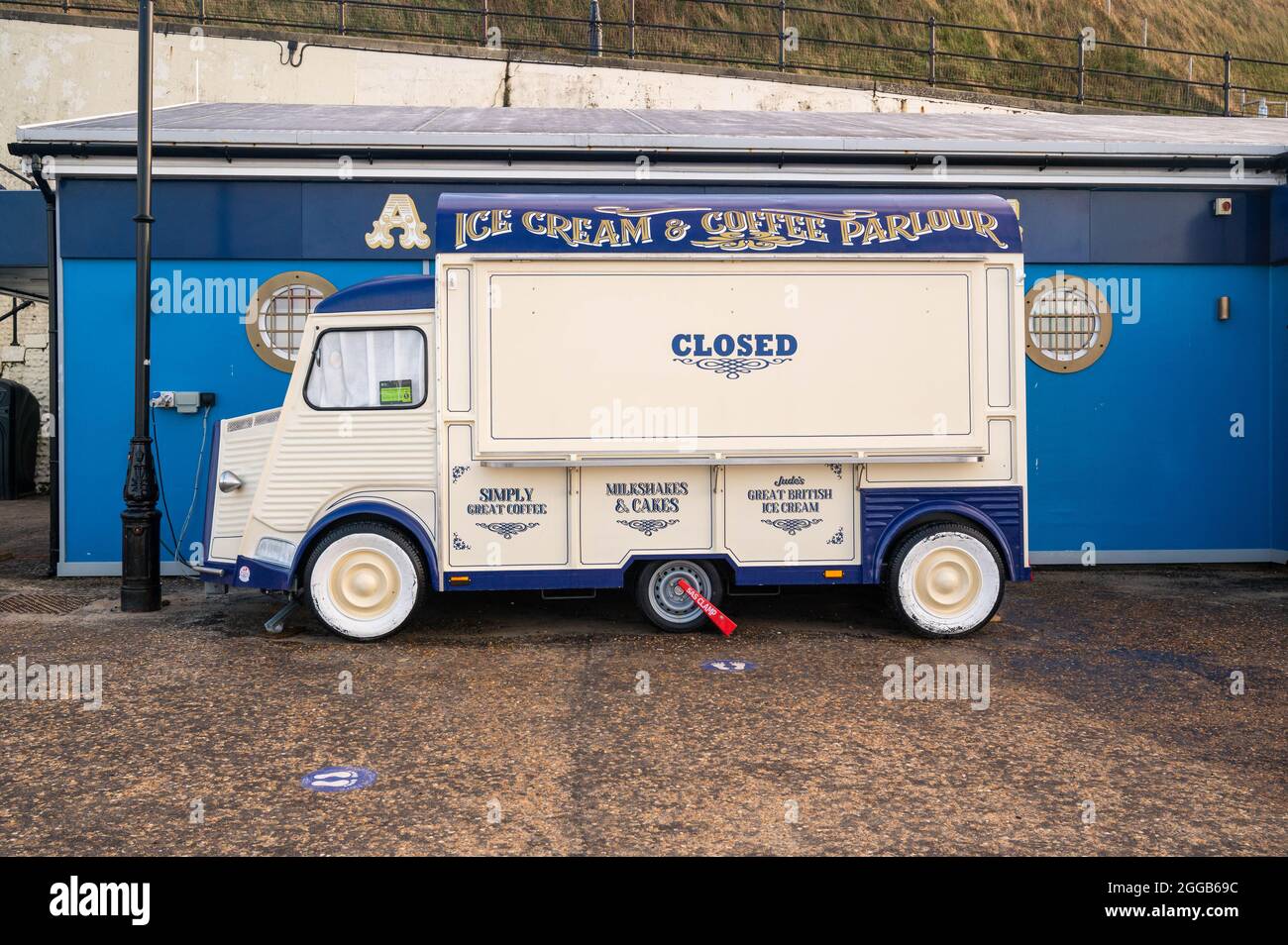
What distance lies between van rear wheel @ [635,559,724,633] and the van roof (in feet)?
7.64

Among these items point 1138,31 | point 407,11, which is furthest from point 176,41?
point 1138,31

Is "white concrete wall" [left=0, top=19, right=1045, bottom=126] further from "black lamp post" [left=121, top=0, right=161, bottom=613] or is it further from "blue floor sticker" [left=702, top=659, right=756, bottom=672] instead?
"blue floor sticker" [left=702, top=659, right=756, bottom=672]

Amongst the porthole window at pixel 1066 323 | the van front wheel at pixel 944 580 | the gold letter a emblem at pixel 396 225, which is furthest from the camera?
the porthole window at pixel 1066 323

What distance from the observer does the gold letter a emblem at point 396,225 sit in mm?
10609

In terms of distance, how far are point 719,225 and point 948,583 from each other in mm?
3158

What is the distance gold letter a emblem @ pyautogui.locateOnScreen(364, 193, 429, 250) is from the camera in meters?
10.6

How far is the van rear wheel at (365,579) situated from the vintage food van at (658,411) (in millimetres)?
17

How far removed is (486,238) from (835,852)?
507 centimetres

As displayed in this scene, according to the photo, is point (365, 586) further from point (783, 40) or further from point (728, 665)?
point (783, 40)

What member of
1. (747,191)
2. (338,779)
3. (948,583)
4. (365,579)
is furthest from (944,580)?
(747,191)

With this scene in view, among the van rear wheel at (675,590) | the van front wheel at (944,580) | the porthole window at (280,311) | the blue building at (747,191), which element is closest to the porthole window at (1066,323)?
the blue building at (747,191)

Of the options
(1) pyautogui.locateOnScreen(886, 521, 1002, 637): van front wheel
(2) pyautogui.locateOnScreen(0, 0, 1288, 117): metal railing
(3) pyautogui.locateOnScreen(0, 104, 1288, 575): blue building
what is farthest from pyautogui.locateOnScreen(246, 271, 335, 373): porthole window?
(2) pyautogui.locateOnScreen(0, 0, 1288, 117): metal railing

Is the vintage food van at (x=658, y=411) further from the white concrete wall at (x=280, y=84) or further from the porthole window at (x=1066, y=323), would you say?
the white concrete wall at (x=280, y=84)
